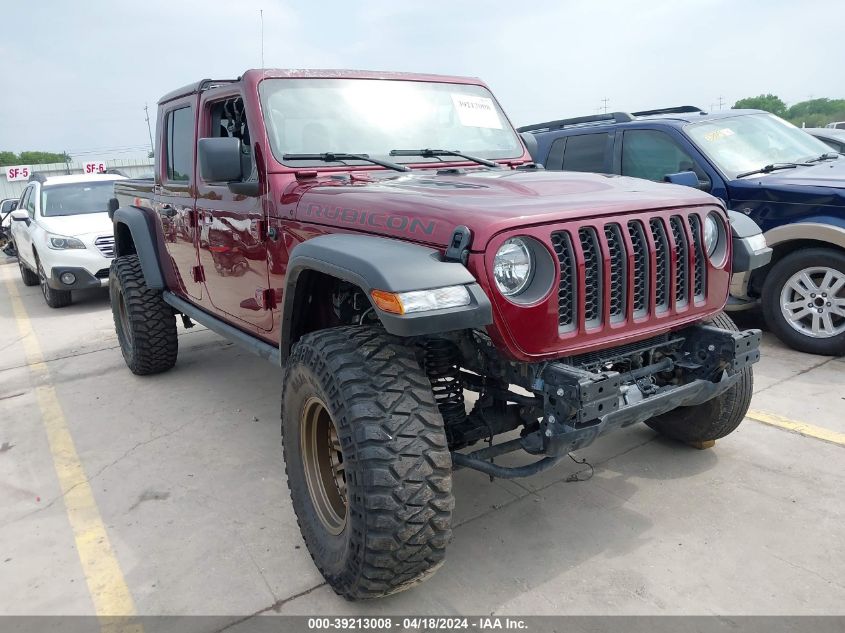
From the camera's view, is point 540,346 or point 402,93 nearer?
point 540,346

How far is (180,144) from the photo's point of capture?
455cm

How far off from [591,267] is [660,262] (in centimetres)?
37

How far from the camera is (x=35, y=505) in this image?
348 centimetres

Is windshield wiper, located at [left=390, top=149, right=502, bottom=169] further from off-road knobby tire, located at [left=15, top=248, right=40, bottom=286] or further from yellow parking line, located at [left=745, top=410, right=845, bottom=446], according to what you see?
off-road knobby tire, located at [left=15, top=248, right=40, bottom=286]

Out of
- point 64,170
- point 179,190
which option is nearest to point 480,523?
point 179,190

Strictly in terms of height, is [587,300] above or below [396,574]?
above

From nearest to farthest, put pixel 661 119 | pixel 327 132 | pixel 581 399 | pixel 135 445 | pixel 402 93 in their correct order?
pixel 581 399 < pixel 327 132 < pixel 402 93 < pixel 135 445 < pixel 661 119

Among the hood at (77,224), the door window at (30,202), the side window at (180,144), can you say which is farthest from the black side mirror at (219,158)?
the door window at (30,202)

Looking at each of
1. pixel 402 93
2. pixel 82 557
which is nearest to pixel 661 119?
pixel 402 93

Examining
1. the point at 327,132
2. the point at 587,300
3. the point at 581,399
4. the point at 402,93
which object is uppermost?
the point at 402,93

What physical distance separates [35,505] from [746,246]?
3.79 meters

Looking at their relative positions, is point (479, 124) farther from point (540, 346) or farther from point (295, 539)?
point (295, 539)

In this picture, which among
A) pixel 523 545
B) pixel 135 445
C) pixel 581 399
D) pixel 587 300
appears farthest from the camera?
pixel 135 445

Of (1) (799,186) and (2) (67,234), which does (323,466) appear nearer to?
(1) (799,186)
